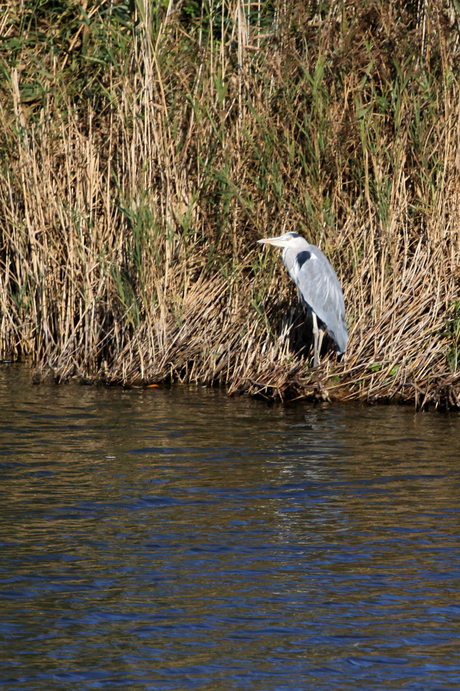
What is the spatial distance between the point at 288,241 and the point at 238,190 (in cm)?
54

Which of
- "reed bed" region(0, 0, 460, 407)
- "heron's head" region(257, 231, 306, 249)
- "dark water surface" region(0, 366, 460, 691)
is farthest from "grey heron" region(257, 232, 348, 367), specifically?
"dark water surface" region(0, 366, 460, 691)

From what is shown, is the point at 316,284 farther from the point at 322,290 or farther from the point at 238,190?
the point at 238,190

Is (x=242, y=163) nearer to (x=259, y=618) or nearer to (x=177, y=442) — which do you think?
(x=177, y=442)

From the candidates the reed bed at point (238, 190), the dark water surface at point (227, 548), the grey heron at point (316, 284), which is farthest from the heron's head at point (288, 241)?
the dark water surface at point (227, 548)

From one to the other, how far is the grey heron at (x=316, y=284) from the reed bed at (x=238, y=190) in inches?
8.6

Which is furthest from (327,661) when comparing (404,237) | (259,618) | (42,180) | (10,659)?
(42,180)

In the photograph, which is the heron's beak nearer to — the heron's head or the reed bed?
the heron's head

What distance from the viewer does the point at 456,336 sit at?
654cm

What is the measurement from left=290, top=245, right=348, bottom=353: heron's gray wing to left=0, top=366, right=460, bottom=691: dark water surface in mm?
539

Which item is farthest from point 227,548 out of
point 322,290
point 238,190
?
point 238,190

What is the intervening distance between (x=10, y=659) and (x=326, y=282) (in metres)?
3.95

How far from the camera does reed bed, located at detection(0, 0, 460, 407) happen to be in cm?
679

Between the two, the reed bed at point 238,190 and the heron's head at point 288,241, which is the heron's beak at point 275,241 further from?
the reed bed at point 238,190

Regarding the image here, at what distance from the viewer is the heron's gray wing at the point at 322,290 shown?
21.3ft
